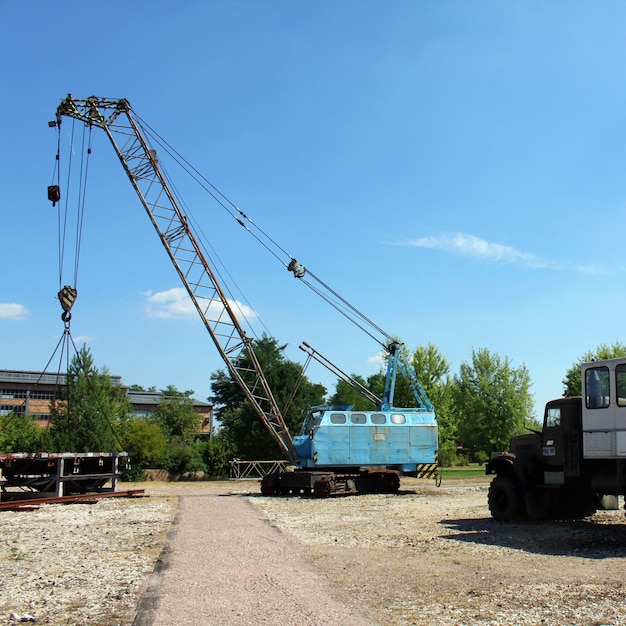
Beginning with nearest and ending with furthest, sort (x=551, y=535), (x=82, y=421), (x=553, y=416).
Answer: (x=551, y=535), (x=553, y=416), (x=82, y=421)

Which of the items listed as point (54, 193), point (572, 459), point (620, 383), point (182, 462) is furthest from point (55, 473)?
point (182, 462)

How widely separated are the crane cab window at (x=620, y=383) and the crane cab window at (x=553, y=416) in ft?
8.15

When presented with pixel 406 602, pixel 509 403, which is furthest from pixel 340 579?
pixel 509 403

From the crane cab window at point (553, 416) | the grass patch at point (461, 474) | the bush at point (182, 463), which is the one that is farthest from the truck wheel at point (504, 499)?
the bush at point (182, 463)

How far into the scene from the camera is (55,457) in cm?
2267

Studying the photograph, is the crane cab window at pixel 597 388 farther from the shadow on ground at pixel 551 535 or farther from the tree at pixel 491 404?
the tree at pixel 491 404

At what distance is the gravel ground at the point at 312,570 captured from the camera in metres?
7.64

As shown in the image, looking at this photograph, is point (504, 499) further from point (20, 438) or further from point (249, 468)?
point (20, 438)

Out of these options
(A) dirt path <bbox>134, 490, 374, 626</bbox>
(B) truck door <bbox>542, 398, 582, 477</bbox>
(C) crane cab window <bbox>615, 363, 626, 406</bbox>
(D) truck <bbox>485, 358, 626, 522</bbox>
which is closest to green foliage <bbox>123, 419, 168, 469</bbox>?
(A) dirt path <bbox>134, 490, 374, 626</bbox>

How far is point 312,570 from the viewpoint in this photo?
33.2ft

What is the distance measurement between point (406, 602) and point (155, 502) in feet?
54.4

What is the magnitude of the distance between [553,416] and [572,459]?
151 cm

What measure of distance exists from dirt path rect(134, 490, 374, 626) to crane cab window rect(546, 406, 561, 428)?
257 inches

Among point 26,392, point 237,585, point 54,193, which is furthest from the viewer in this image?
point 26,392
